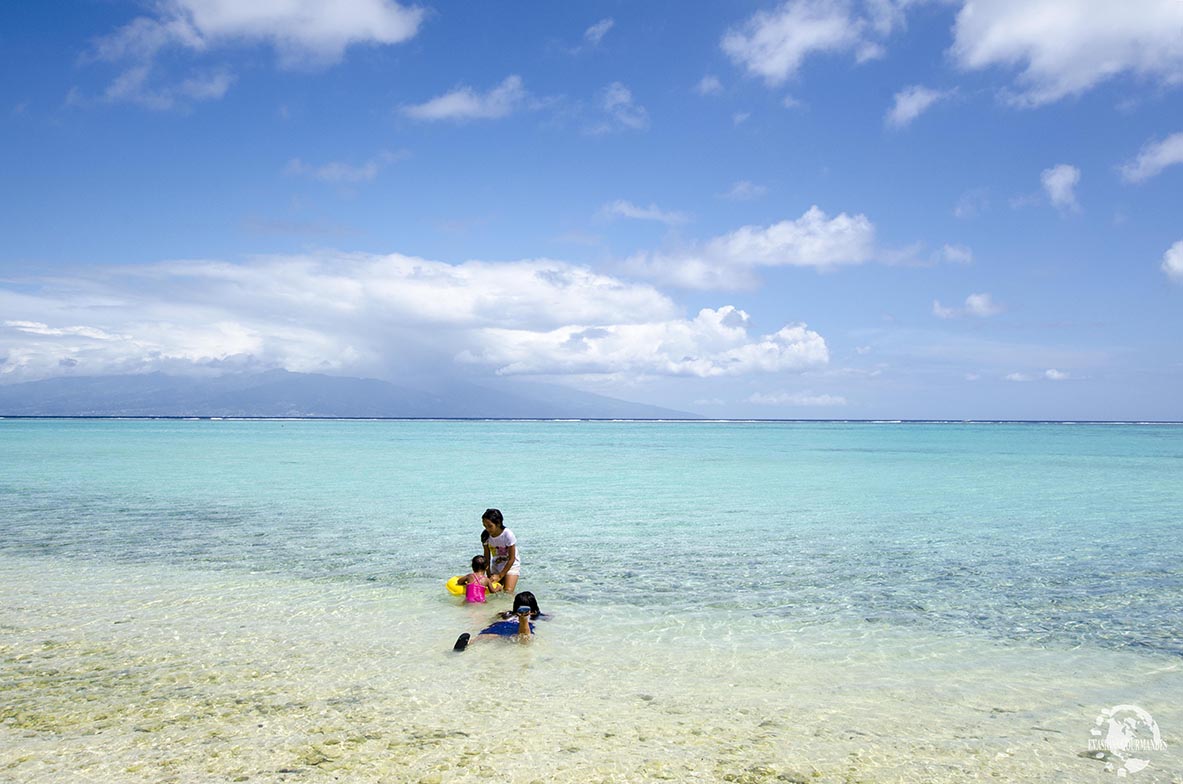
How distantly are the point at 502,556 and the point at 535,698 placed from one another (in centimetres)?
539

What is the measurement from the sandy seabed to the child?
0.53 m

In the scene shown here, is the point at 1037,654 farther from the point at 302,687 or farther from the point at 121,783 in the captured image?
the point at 121,783

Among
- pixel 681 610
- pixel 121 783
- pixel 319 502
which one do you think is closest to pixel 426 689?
pixel 121 783

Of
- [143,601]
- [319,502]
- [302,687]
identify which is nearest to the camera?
[302,687]

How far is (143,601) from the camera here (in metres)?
12.4

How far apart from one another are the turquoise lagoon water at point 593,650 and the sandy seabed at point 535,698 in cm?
4

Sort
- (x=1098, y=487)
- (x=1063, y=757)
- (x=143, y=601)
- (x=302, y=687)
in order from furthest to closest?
1. (x=1098, y=487)
2. (x=143, y=601)
3. (x=302, y=687)
4. (x=1063, y=757)

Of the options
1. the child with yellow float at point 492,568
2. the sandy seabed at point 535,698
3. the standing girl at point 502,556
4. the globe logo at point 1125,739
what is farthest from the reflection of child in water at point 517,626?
the globe logo at point 1125,739

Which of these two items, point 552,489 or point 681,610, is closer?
point 681,610

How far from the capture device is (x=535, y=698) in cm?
841

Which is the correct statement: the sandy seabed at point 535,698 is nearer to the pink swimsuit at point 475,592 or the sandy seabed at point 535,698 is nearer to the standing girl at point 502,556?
the pink swimsuit at point 475,592

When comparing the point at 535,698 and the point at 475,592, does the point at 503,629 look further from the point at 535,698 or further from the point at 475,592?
the point at 535,698

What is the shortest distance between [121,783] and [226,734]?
1054 millimetres

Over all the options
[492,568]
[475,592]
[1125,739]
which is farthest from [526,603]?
[1125,739]
